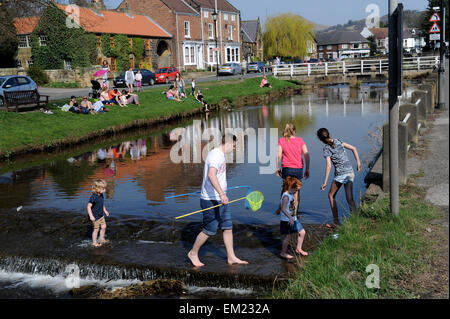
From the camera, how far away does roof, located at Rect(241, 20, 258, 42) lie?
3452 inches

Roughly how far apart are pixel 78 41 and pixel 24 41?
20.6ft

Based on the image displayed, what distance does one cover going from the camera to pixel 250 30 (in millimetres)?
89250

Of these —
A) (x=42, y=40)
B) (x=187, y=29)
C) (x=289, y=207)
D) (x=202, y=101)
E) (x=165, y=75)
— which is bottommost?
(x=289, y=207)

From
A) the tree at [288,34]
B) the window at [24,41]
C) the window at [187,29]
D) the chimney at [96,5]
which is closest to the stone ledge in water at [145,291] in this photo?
the window at [24,41]

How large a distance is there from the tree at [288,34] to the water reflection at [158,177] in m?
61.9

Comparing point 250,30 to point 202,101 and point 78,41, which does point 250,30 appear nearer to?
point 78,41

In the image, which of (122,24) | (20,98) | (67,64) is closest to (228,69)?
(122,24)

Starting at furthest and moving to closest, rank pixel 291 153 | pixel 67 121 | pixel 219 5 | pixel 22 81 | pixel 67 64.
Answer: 1. pixel 219 5
2. pixel 67 64
3. pixel 22 81
4. pixel 67 121
5. pixel 291 153

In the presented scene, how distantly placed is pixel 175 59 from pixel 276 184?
48861 mm

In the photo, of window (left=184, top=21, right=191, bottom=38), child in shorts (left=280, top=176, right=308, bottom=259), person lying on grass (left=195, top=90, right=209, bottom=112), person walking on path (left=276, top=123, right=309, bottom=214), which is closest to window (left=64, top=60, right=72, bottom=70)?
person lying on grass (left=195, top=90, right=209, bottom=112)

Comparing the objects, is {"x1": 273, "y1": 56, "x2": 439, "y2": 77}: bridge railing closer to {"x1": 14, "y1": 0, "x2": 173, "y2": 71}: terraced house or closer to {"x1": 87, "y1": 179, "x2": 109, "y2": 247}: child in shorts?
{"x1": 14, "y1": 0, "x2": 173, "y2": 71}: terraced house

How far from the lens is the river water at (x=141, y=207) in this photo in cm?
794
